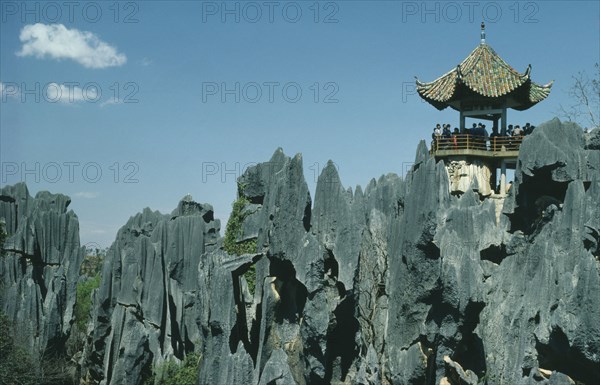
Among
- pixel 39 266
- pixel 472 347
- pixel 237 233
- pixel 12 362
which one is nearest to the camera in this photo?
pixel 472 347

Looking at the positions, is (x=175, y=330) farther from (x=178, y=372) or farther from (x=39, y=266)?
(x=39, y=266)

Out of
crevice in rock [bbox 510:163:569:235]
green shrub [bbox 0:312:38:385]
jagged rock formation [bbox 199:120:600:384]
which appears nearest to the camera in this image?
jagged rock formation [bbox 199:120:600:384]

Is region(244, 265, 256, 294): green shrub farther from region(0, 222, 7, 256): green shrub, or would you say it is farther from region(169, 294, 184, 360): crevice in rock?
region(0, 222, 7, 256): green shrub

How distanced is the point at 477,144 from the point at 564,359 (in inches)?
380

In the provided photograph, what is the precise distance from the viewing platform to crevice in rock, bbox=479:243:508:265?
5.04 metres

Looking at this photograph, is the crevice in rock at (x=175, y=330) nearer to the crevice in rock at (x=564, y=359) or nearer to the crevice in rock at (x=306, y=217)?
the crevice in rock at (x=306, y=217)

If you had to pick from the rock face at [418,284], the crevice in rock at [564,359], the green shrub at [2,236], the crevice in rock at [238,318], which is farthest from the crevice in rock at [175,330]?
the crevice in rock at [564,359]

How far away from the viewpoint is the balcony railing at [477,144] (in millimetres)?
22922

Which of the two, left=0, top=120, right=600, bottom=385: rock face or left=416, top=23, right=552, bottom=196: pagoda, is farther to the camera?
left=416, top=23, right=552, bottom=196: pagoda

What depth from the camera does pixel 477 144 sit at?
2312 cm

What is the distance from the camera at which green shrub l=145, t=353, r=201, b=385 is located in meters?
19.3

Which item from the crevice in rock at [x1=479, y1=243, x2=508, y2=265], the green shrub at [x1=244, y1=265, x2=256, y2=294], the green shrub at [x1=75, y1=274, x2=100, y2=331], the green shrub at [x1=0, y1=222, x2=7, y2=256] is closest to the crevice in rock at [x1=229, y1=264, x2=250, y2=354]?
the green shrub at [x1=244, y1=265, x2=256, y2=294]

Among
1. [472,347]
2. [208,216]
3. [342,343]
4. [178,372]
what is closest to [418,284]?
[472,347]

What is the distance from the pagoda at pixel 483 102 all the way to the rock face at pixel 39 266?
1519cm
